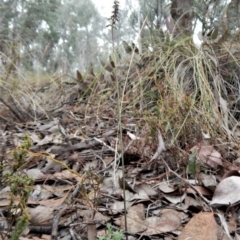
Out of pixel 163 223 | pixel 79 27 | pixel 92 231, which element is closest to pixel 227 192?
pixel 163 223

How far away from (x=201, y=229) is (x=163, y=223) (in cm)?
9

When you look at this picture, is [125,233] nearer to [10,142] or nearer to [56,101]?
[10,142]

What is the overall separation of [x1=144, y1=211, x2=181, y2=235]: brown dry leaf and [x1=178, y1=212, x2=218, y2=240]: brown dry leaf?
0.12 ft

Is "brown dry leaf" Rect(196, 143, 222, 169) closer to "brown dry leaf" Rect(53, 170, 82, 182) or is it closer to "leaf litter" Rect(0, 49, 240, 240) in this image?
"leaf litter" Rect(0, 49, 240, 240)

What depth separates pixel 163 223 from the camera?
0.87 m

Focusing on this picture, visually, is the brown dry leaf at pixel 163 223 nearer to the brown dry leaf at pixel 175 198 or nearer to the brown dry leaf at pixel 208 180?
the brown dry leaf at pixel 175 198

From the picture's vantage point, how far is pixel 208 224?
2.72 ft

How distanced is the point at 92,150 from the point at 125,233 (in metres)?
0.56

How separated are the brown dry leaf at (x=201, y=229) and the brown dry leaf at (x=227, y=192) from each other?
0.08 m

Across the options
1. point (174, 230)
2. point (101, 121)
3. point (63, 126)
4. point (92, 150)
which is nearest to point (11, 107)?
point (63, 126)

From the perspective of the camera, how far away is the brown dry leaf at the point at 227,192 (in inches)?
36.5

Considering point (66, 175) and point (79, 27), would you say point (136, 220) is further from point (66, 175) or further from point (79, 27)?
point (79, 27)

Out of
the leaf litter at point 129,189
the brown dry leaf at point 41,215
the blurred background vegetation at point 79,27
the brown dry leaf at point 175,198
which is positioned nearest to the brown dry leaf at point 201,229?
the leaf litter at point 129,189

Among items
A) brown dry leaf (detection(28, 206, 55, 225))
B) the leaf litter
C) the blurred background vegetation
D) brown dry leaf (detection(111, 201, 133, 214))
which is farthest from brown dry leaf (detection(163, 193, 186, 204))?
the blurred background vegetation
